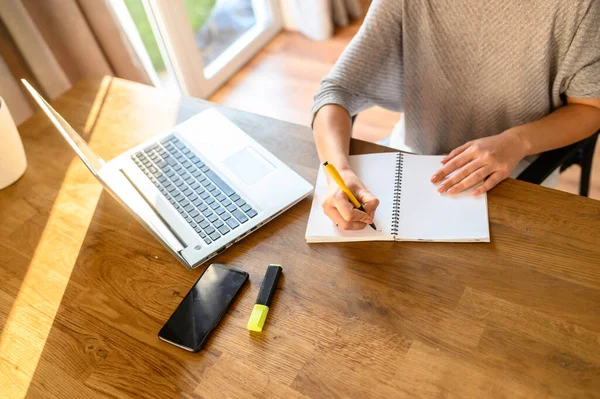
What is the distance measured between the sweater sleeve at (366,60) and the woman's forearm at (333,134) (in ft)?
0.08

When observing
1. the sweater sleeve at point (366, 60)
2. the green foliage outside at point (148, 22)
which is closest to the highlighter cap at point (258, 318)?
the sweater sleeve at point (366, 60)

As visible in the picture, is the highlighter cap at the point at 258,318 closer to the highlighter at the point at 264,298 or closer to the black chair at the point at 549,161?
the highlighter at the point at 264,298

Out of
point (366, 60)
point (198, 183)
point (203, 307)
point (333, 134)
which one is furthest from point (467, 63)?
point (203, 307)

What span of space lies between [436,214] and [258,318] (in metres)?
0.34

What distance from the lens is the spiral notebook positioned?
0.84m

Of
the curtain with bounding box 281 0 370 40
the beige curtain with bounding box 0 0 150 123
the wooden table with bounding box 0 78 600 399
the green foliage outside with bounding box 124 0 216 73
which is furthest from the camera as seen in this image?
the curtain with bounding box 281 0 370 40

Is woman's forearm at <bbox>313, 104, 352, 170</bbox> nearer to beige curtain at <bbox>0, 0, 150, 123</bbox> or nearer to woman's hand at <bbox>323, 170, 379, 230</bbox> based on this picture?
woman's hand at <bbox>323, 170, 379, 230</bbox>

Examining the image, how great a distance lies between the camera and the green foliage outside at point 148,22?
2258mm

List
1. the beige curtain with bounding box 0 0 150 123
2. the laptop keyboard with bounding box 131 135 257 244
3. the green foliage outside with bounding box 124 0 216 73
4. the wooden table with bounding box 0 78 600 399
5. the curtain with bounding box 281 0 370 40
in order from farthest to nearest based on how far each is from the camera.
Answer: the curtain with bounding box 281 0 370 40 < the green foliage outside with bounding box 124 0 216 73 < the beige curtain with bounding box 0 0 150 123 < the laptop keyboard with bounding box 131 135 257 244 < the wooden table with bounding box 0 78 600 399

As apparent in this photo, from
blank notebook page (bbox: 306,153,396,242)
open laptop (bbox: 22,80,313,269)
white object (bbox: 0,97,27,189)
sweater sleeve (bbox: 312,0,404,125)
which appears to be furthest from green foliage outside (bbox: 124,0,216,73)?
blank notebook page (bbox: 306,153,396,242)

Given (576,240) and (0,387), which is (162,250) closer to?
(0,387)

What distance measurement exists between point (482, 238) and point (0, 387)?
0.80m

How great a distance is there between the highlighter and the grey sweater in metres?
0.41

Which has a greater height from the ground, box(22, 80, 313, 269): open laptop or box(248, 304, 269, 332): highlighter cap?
box(22, 80, 313, 269): open laptop
